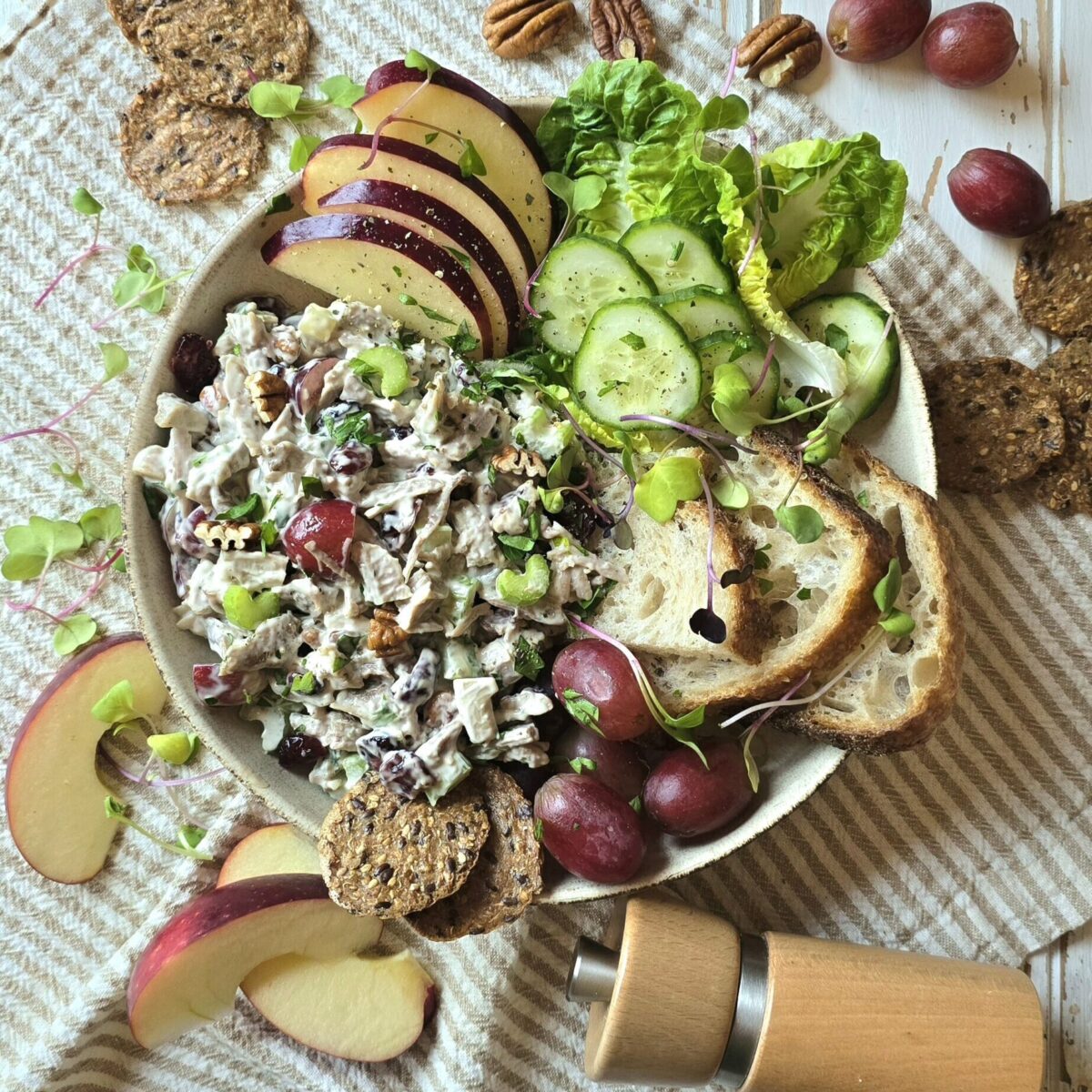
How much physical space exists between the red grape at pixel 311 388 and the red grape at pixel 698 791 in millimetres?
834

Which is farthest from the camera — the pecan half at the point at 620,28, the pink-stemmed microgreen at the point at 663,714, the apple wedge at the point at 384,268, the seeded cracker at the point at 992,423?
the pecan half at the point at 620,28

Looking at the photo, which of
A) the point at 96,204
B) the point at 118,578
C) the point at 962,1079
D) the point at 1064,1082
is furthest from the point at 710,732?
the point at 96,204

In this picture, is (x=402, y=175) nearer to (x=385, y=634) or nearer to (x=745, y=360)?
(x=745, y=360)

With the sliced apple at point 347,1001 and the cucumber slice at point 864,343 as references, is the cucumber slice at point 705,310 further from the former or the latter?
the sliced apple at point 347,1001

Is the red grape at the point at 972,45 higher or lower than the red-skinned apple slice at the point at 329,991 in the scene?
higher

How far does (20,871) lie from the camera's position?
186 centimetres

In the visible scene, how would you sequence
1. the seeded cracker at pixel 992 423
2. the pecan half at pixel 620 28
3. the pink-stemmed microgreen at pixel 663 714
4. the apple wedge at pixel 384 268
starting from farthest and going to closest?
1. the pecan half at pixel 620 28
2. the seeded cracker at pixel 992 423
3. the apple wedge at pixel 384 268
4. the pink-stemmed microgreen at pixel 663 714

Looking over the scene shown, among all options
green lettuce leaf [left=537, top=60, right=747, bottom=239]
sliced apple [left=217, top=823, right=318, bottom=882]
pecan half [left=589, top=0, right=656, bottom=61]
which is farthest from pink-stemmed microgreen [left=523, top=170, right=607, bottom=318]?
sliced apple [left=217, top=823, right=318, bottom=882]

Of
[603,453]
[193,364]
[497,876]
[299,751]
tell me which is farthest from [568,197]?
[497,876]

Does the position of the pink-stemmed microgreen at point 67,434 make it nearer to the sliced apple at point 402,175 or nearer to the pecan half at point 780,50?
the sliced apple at point 402,175

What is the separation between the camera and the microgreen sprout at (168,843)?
71.9 inches

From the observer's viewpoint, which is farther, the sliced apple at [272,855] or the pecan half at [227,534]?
the sliced apple at [272,855]

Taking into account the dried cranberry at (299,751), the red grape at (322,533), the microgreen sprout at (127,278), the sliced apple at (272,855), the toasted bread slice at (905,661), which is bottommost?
the toasted bread slice at (905,661)

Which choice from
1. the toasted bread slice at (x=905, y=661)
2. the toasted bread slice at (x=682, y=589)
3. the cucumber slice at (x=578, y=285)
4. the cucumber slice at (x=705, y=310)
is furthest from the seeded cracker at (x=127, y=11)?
the toasted bread slice at (x=905, y=661)
